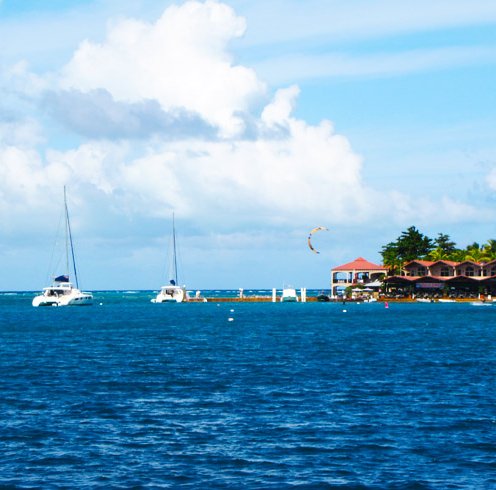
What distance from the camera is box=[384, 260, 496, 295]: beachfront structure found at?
18562cm

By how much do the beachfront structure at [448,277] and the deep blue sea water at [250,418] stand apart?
11825 centimetres

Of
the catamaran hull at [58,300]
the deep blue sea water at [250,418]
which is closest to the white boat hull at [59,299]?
the catamaran hull at [58,300]

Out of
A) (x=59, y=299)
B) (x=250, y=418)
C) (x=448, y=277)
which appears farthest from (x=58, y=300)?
(x=250, y=418)

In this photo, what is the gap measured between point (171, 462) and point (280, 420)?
26.6 ft

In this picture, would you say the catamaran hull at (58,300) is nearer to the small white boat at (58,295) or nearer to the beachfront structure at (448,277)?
the small white boat at (58,295)

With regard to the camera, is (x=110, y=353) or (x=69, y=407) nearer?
(x=69, y=407)

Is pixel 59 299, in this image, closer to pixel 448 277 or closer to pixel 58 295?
pixel 58 295

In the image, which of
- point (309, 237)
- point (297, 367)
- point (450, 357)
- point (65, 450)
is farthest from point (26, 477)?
point (309, 237)

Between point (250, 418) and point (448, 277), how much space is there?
6230 inches

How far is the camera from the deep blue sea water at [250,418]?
27.5m

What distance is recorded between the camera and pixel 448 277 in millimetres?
188250

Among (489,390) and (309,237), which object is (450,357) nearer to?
(489,390)

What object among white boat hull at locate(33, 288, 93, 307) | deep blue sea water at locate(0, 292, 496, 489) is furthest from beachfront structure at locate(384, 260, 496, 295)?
deep blue sea water at locate(0, 292, 496, 489)

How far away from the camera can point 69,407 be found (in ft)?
130
